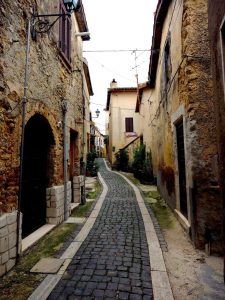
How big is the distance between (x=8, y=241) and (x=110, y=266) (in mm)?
1662

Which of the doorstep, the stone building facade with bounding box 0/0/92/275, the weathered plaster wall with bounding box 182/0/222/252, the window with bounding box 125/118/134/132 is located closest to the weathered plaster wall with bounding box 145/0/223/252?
the weathered plaster wall with bounding box 182/0/222/252

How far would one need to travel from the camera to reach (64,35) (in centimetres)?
725

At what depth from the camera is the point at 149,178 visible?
46.2ft

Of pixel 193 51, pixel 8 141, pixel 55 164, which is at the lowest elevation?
pixel 55 164

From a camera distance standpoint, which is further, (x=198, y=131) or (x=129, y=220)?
(x=129, y=220)

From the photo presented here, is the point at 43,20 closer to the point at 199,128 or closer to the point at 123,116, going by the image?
the point at 199,128

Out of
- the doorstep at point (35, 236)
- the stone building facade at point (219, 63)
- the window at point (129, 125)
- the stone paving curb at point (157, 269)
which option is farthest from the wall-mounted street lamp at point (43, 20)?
the window at point (129, 125)

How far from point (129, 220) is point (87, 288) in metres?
3.39

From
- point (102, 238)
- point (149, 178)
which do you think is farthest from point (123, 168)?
point (102, 238)

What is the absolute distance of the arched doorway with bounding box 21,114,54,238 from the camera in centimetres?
518

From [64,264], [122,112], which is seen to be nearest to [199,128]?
[64,264]

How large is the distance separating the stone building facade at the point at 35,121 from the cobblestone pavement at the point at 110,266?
1126 mm

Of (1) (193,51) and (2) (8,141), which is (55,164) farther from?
(1) (193,51)

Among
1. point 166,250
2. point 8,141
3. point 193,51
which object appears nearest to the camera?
point 8,141
